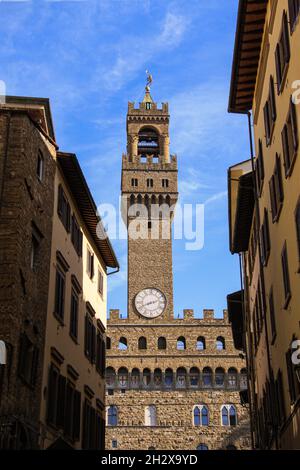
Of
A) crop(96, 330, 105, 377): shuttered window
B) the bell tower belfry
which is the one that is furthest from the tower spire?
crop(96, 330, 105, 377): shuttered window

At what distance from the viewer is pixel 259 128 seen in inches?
831

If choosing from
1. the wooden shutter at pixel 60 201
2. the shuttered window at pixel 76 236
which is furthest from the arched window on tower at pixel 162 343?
the wooden shutter at pixel 60 201

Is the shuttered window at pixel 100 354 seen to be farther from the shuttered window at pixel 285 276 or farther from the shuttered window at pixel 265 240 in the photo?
the shuttered window at pixel 285 276

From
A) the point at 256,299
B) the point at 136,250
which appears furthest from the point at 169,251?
the point at 256,299

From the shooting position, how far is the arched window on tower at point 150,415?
5250cm

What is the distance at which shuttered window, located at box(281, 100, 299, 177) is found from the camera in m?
14.7

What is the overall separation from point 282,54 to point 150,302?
42472 mm

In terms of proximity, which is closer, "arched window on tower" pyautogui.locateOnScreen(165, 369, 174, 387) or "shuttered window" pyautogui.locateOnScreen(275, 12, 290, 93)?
"shuttered window" pyautogui.locateOnScreen(275, 12, 290, 93)

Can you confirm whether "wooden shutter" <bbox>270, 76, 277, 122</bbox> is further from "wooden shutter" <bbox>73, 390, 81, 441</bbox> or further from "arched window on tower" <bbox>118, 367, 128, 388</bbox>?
"arched window on tower" <bbox>118, 367, 128, 388</bbox>

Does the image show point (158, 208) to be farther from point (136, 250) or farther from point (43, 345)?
point (43, 345)

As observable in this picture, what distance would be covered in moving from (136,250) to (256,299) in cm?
3600

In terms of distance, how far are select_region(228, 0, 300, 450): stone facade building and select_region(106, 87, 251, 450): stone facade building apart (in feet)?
90.5

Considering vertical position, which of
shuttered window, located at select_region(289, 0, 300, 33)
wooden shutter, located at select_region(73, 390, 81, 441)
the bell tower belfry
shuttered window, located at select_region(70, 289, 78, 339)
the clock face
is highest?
the bell tower belfry

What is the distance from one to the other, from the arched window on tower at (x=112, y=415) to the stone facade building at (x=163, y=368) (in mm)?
73
